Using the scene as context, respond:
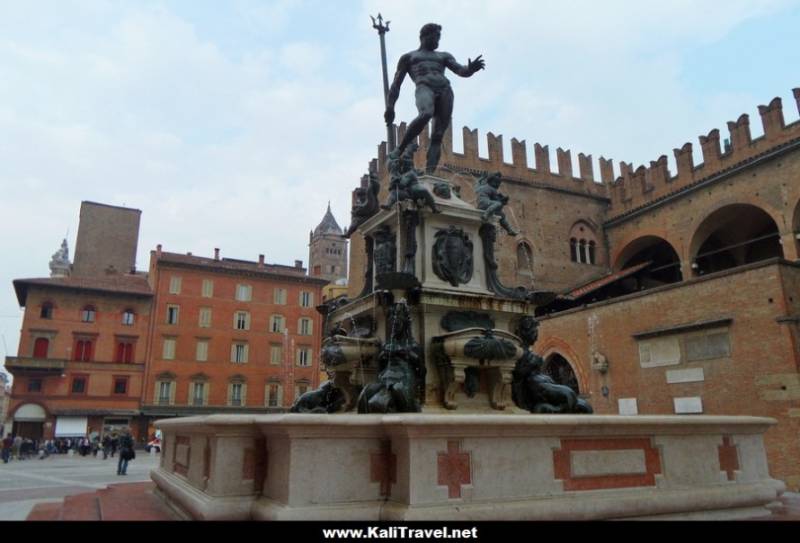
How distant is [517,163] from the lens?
32.8m

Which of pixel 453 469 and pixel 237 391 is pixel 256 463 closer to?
pixel 453 469

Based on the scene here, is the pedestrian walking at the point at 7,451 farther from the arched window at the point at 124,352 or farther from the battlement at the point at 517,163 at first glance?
the battlement at the point at 517,163

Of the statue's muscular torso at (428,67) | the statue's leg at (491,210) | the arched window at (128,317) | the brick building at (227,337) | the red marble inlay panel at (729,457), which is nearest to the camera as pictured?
the red marble inlay panel at (729,457)

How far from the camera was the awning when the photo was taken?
36.1m

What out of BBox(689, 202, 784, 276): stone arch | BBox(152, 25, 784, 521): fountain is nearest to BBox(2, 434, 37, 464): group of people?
BBox(152, 25, 784, 521): fountain

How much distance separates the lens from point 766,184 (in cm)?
2512

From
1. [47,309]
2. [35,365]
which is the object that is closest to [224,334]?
[47,309]

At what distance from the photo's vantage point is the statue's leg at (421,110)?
762 cm

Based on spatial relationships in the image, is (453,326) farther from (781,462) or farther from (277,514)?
(781,462)

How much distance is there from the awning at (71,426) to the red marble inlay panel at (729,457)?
3958 cm

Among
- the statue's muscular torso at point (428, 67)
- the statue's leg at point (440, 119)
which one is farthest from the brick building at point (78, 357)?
the statue's muscular torso at point (428, 67)

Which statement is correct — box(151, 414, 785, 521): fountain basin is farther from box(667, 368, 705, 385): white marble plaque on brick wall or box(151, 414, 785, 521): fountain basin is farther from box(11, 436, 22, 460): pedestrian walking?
box(11, 436, 22, 460): pedestrian walking
